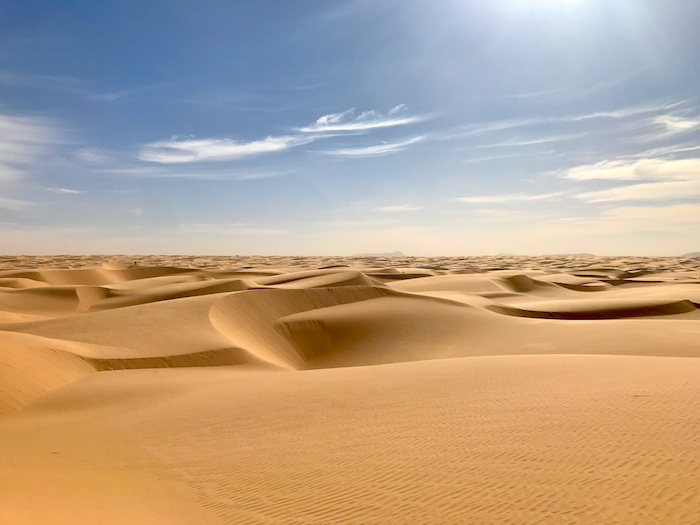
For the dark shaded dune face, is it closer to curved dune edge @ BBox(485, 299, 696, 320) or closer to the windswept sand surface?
the windswept sand surface

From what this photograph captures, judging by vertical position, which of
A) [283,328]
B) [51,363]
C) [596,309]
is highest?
[51,363]

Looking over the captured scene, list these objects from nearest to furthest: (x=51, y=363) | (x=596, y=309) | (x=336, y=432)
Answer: (x=336, y=432) → (x=51, y=363) → (x=596, y=309)

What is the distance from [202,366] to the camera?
13.5 metres

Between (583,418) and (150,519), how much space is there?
5.55 meters

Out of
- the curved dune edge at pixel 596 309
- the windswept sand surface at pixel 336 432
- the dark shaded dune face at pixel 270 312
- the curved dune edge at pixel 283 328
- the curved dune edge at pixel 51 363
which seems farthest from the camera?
the curved dune edge at pixel 596 309

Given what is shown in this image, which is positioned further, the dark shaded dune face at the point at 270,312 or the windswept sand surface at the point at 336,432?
the dark shaded dune face at the point at 270,312

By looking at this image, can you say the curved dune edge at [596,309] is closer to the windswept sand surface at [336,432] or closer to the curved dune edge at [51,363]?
the windswept sand surface at [336,432]

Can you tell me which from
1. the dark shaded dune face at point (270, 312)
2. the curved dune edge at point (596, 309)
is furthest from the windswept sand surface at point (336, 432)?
the curved dune edge at point (596, 309)

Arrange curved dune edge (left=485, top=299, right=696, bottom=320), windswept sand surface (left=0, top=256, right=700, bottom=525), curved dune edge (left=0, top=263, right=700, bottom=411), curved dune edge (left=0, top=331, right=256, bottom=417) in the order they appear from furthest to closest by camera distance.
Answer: curved dune edge (left=485, top=299, right=696, bottom=320)
curved dune edge (left=0, top=263, right=700, bottom=411)
curved dune edge (left=0, top=331, right=256, bottom=417)
windswept sand surface (left=0, top=256, right=700, bottom=525)

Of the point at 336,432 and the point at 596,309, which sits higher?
the point at 336,432

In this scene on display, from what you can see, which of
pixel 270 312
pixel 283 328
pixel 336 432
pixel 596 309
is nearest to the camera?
pixel 336 432

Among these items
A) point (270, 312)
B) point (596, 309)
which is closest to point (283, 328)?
point (270, 312)

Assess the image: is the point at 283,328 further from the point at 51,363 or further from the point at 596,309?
the point at 596,309

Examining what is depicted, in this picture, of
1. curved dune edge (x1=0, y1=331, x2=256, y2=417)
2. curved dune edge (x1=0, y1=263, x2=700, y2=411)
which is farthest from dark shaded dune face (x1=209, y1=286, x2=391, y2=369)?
curved dune edge (x1=0, y1=331, x2=256, y2=417)
